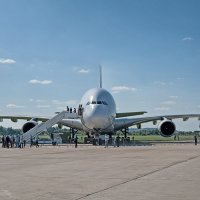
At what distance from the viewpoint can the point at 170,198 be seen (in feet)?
24.1

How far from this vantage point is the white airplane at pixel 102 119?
120ft

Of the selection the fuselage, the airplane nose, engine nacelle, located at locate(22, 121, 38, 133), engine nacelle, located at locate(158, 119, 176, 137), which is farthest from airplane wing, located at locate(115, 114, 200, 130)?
engine nacelle, located at locate(22, 121, 38, 133)

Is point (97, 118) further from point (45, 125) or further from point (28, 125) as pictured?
point (28, 125)

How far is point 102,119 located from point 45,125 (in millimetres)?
6244

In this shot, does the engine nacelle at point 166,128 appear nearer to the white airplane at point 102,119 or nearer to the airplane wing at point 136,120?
the white airplane at point 102,119

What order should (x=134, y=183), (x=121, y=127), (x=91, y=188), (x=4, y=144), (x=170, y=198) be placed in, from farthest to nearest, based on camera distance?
(x=121, y=127) → (x=4, y=144) → (x=134, y=183) → (x=91, y=188) → (x=170, y=198)

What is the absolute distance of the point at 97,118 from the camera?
36.0 metres

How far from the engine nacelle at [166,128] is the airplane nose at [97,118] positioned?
6.01 m

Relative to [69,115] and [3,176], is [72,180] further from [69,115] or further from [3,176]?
[69,115]

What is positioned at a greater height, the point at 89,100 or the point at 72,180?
the point at 89,100

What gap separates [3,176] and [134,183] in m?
3.78

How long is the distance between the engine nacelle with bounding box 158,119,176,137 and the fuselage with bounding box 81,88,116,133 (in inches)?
190

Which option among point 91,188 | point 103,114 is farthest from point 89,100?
point 91,188

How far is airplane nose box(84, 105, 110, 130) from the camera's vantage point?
118ft
